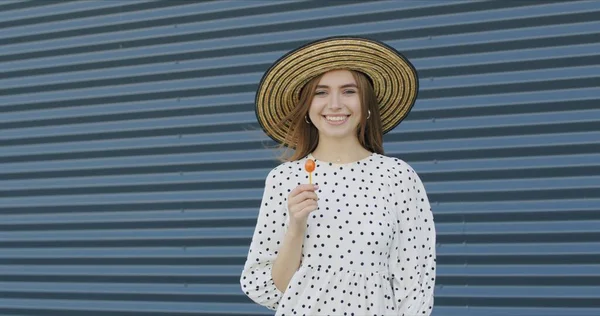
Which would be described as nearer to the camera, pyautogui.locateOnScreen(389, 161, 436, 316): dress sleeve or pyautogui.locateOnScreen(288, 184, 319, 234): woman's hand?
pyautogui.locateOnScreen(288, 184, 319, 234): woman's hand

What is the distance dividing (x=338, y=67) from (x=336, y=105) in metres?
0.13

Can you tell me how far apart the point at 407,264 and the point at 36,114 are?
423cm

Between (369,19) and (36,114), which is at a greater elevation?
(369,19)

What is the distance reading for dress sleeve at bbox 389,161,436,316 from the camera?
290 centimetres

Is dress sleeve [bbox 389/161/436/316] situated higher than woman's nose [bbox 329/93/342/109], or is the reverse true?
woman's nose [bbox 329/93/342/109]

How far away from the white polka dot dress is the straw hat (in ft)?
0.90

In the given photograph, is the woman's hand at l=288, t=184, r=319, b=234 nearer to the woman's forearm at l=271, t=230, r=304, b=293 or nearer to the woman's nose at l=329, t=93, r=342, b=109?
the woman's forearm at l=271, t=230, r=304, b=293

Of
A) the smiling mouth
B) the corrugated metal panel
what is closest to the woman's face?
the smiling mouth

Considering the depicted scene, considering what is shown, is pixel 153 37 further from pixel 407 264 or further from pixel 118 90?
pixel 407 264

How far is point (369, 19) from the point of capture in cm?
Result: 541

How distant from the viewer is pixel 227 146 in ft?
19.2

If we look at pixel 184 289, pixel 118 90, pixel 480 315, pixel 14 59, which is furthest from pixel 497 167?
pixel 14 59

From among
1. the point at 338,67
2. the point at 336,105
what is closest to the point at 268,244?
the point at 336,105

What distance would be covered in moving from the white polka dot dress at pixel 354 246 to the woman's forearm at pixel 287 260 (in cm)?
3
